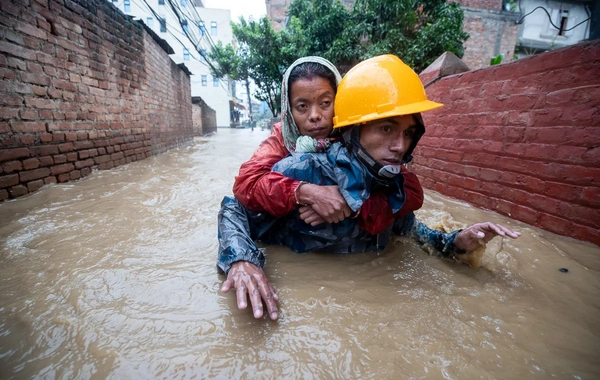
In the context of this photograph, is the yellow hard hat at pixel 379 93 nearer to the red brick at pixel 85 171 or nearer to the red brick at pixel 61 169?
the red brick at pixel 61 169

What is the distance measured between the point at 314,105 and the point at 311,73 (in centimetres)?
19

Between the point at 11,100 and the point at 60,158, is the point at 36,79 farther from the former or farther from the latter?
the point at 60,158

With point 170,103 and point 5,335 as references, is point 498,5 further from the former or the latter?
point 5,335

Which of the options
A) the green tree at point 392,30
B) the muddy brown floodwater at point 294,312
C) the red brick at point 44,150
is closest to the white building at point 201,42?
the green tree at point 392,30

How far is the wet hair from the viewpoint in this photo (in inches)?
62.5

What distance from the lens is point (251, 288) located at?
111cm

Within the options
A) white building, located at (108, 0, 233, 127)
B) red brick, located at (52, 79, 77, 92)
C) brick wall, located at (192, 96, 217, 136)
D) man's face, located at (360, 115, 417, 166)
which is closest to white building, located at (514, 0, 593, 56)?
brick wall, located at (192, 96, 217, 136)

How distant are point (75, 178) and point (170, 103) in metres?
4.95

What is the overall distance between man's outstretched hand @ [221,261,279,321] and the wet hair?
3.65 ft

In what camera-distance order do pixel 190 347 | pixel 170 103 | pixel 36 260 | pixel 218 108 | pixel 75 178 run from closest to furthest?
pixel 190 347
pixel 36 260
pixel 75 178
pixel 170 103
pixel 218 108

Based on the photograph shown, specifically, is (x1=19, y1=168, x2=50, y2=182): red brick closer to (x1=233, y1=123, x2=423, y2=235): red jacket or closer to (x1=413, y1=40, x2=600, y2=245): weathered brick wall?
(x1=233, y1=123, x2=423, y2=235): red jacket

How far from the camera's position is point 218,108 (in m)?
31.1

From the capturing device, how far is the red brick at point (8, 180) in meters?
2.47

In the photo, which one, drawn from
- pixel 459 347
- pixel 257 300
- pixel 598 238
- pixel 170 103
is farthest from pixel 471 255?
pixel 170 103
